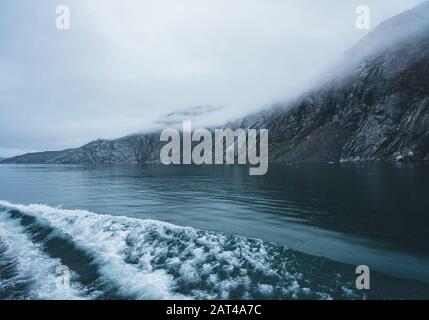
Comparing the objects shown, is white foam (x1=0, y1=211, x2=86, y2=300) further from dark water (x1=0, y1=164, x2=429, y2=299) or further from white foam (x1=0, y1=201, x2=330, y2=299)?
white foam (x1=0, y1=201, x2=330, y2=299)

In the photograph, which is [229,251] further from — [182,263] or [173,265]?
[173,265]

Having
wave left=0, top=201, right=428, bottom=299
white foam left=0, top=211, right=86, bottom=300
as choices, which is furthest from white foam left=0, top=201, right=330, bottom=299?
white foam left=0, top=211, right=86, bottom=300

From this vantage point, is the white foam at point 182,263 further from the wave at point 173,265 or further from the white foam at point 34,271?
the white foam at point 34,271

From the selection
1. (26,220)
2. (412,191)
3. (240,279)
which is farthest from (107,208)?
(412,191)

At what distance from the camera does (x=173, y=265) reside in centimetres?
2194

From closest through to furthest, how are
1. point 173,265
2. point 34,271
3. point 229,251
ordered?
point 173,265 → point 34,271 → point 229,251

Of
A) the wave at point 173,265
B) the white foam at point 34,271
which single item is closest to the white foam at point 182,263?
the wave at point 173,265

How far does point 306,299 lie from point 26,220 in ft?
117

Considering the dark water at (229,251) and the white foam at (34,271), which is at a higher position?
the dark water at (229,251)

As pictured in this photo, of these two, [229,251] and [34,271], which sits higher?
[229,251]

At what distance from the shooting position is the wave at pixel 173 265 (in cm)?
1797

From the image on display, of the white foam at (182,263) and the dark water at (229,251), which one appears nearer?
the white foam at (182,263)

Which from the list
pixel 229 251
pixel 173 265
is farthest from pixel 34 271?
pixel 229 251
